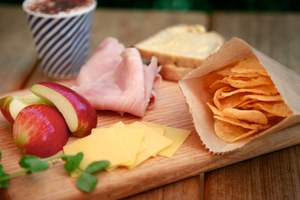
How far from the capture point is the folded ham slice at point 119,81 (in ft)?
3.99

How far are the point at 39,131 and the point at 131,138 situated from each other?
0.58 ft

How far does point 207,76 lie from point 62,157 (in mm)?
395

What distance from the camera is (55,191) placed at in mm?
978

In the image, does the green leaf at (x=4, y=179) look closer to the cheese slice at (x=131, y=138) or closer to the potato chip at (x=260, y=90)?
the cheese slice at (x=131, y=138)

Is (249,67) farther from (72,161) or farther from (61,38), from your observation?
(61,38)

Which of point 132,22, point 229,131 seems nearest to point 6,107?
point 229,131

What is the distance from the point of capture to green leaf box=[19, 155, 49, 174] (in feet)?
3.11

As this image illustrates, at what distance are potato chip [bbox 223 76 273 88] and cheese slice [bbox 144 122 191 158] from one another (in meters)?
0.14

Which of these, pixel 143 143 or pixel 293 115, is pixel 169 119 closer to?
pixel 143 143

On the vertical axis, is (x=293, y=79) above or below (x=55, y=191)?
above

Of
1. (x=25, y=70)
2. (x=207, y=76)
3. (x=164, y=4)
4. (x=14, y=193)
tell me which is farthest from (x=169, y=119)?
(x=164, y=4)

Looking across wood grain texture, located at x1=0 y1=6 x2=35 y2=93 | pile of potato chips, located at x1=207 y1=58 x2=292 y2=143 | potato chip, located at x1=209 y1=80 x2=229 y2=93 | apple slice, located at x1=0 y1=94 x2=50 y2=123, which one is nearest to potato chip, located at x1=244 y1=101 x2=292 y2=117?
pile of potato chips, located at x1=207 y1=58 x2=292 y2=143

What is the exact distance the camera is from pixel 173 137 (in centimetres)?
113

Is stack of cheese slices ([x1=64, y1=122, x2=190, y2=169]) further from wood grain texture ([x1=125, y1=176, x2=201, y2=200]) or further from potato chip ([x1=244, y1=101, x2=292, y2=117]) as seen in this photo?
potato chip ([x1=244, y1=101, x2=292, y2=117])
